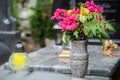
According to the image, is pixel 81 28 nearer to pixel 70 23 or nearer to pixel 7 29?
pixel 70 23

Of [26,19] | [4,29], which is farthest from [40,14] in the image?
[4,29]

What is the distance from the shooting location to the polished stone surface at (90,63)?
394cm

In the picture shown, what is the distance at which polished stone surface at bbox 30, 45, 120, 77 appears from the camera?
3943 millimetres

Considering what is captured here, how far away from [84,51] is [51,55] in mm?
1788

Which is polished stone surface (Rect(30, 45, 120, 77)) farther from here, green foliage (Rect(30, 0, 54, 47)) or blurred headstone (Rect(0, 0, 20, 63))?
green foliage (Rect(30, 0, 54, 47))

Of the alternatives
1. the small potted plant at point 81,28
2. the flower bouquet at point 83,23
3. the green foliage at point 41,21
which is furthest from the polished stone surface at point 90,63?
the green foliage at point 41,21

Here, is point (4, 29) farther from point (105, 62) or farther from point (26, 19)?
point (26, 19)

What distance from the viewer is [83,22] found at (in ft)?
10.9

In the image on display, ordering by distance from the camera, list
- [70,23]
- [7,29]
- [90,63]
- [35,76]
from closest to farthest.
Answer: [70,23]
[35,76]
[90,63]
[7,29]

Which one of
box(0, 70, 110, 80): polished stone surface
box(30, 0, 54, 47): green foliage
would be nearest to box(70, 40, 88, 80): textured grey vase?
box(0, 70, 110, 80): polished stone surface

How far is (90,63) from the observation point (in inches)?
169

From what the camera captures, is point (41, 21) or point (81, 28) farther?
point (41, 21)

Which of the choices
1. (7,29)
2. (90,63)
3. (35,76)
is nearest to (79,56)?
(35,76)

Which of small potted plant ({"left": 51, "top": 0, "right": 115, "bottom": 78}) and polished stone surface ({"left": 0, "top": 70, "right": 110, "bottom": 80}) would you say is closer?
small potted plant ({"left": 51, "top": 0, "right": 115, "bottom": 78})
